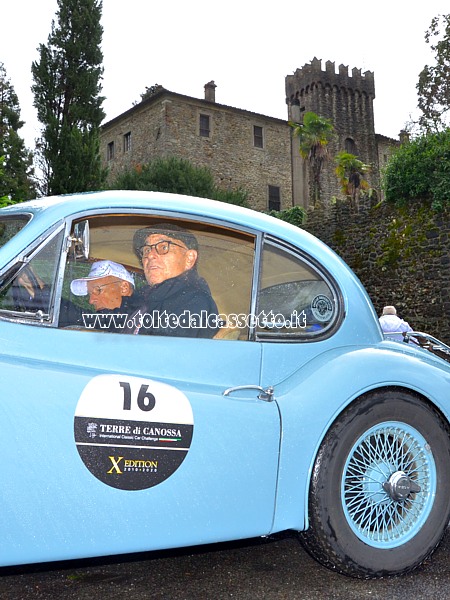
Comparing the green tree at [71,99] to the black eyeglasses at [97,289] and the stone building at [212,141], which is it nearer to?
the stone building at [212,141]

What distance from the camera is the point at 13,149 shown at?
40.8m

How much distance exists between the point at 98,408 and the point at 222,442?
21.6 inches

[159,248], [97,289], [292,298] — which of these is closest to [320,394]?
[292,298]

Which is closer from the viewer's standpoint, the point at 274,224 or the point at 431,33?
the point at 274,224

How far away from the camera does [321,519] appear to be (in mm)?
3029

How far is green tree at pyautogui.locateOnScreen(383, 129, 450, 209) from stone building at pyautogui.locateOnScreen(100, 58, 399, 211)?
577 inches

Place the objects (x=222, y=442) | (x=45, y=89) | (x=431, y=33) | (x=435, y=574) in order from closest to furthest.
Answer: (x=222, y=442) → (x=435, y=574) → (x=45, y=89) → (x=431, y=33)

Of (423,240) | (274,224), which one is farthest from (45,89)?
(274,224)

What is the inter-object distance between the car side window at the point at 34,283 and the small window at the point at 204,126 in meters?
38.6

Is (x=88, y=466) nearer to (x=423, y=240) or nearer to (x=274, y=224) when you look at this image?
(x=274, y=224)

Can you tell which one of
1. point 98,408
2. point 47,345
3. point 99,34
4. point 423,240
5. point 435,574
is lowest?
point 435,574

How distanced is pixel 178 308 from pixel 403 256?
20.2 metres

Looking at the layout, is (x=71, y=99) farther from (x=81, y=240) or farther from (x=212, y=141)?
(x=81, y=240)

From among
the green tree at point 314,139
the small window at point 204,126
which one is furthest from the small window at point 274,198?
the small window at point 204,126
